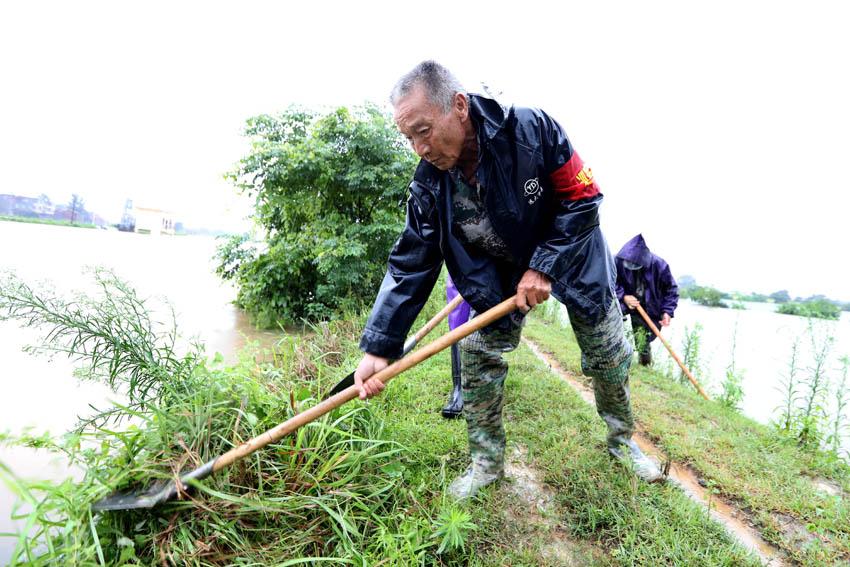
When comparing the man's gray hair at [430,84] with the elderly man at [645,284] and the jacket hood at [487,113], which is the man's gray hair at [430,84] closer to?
the jacket hood at [487,113]

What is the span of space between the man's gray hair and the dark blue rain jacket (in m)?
0.16

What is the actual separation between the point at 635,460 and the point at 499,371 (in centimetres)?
100

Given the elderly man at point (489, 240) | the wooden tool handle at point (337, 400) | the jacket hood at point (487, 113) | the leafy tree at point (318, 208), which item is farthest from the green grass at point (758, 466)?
the leafy tree at point (318, 208)

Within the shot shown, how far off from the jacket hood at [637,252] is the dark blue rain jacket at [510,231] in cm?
361

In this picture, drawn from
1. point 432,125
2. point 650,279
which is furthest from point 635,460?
point 650,279

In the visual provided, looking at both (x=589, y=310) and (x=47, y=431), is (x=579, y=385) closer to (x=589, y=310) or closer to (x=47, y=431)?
(x=589, y=310)

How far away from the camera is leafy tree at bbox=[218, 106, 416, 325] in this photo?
6402mm

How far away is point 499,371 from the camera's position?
91.3 inches

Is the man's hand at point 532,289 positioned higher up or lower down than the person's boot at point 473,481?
higher up

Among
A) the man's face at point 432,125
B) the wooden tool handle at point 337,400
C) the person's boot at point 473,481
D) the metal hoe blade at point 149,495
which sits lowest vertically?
the person's boot at point 473,481

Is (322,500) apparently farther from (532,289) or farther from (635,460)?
(635,460)

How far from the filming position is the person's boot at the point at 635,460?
235cm

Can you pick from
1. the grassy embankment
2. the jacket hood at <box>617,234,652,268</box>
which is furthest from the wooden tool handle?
the jacket hood at <box>617,234,652,268</box>

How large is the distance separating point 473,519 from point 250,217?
6.58m
